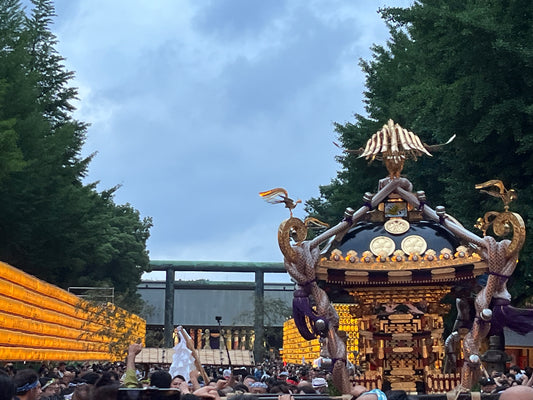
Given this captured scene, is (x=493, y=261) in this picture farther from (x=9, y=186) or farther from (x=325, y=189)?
(x=325, y=189)

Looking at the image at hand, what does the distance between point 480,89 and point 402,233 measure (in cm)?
731

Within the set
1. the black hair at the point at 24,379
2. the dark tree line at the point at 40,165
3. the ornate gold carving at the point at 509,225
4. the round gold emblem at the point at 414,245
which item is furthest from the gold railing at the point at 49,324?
the black hair at the point at 24,379

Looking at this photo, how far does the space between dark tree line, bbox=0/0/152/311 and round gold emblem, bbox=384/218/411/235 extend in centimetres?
1088

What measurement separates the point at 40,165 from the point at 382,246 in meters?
17.5

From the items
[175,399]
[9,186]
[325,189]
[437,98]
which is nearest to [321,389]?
[175,399]

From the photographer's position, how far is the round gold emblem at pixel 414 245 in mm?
12680

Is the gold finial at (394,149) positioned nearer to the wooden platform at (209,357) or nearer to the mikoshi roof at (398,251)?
the mikoshi roof at (398,251)

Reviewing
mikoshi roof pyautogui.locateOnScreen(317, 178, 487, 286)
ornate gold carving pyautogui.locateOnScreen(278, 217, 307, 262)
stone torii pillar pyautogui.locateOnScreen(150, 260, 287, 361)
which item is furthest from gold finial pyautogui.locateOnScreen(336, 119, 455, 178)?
stone torii pillar pyautogui.locateOnScreen(150, 260, 287, 361)

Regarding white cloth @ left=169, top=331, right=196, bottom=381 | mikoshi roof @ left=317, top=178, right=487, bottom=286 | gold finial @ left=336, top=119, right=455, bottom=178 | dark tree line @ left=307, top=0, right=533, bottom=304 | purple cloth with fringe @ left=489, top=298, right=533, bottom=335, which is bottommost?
white cloth @ left=169, top=331, right=196, bottom=381

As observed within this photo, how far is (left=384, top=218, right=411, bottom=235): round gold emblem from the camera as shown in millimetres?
13016

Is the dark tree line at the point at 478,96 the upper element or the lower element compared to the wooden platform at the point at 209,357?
upper

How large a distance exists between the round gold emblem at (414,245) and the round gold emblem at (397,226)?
0.17 metres

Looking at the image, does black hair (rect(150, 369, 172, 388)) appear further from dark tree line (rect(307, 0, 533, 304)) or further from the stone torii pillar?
the stone torii pillar

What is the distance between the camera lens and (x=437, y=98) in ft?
66.6
